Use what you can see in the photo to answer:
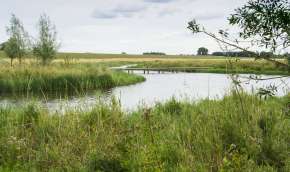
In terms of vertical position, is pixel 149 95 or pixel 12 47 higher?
pixel 12 47

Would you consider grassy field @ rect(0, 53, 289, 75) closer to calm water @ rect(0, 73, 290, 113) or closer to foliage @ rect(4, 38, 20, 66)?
calm water @ rect(0, 73, 290, 113)

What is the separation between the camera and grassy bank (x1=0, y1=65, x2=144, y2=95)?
2408 centimetres

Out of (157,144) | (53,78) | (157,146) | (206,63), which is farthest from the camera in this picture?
(206,63)

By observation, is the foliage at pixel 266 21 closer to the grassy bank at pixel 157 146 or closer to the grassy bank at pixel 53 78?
the grassy bank at pixel 157 146

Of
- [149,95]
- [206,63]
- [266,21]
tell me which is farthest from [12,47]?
[206,63]

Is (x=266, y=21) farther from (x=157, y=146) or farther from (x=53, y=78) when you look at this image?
(x=53, y=78)

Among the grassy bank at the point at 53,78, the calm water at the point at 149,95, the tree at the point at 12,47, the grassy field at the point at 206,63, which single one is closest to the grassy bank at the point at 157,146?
the calm water at the point at 149,95

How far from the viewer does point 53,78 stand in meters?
25.9

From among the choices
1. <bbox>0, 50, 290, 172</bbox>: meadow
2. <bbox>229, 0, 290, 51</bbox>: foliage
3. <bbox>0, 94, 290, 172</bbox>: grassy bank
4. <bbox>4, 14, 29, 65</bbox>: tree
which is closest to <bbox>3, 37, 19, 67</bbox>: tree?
<bbox>4, 14, 29, 65</bbox>: tree

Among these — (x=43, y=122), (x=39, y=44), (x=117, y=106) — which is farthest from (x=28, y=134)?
(x=39, y=44)

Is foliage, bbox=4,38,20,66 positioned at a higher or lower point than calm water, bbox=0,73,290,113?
higher

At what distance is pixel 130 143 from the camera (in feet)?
16.3

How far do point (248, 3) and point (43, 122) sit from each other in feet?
14.5

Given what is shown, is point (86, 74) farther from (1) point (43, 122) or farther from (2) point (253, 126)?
(2) point (253, 126)
